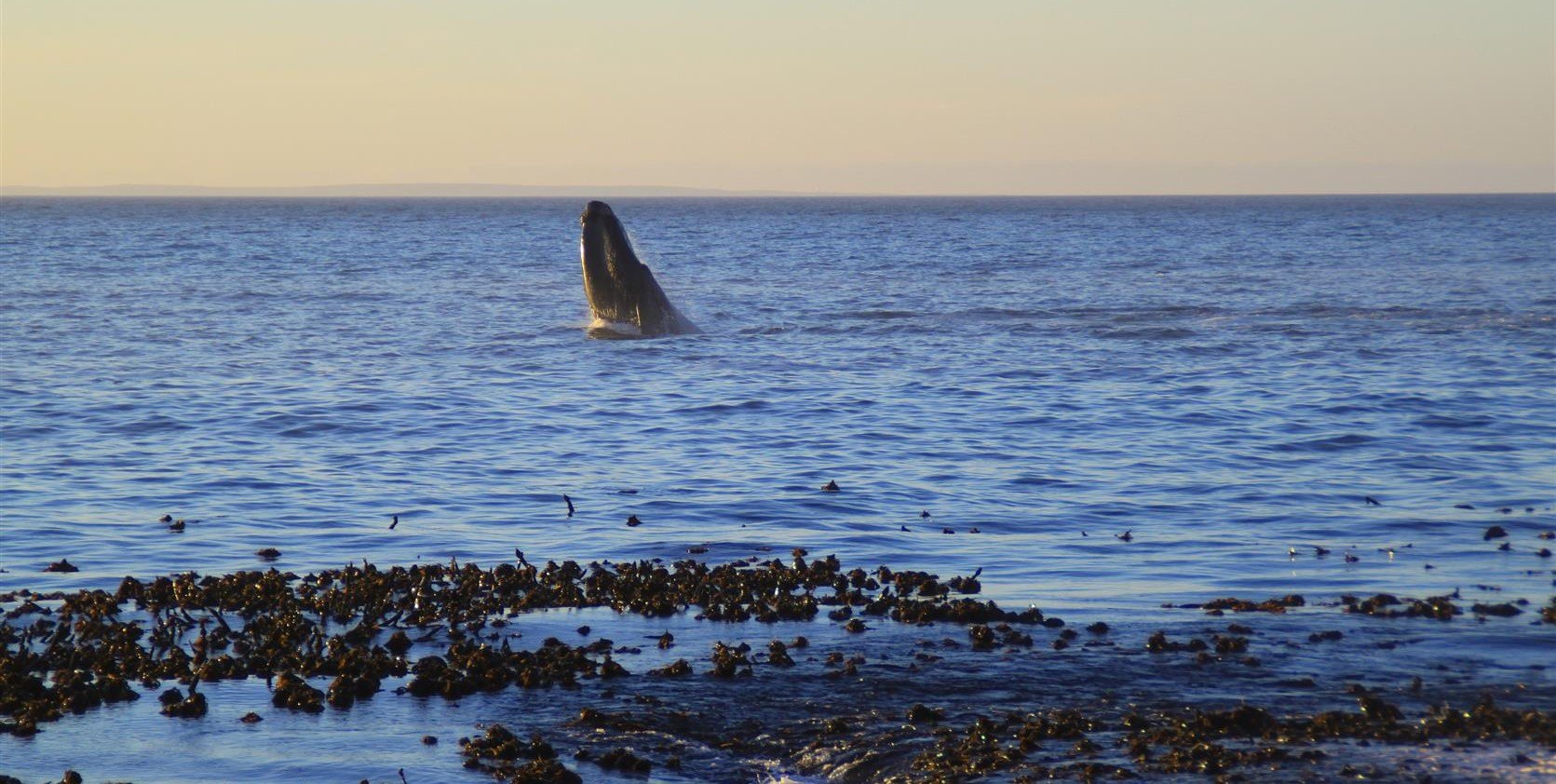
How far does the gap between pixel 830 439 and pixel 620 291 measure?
11.3 metres

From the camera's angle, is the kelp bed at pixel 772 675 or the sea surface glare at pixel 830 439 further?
the sea surface glare at pixel 830 439

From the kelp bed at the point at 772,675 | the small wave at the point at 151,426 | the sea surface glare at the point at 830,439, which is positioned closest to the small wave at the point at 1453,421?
the sea surface glare at the point at 830,439

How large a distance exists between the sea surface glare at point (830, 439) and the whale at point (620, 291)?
665 millimetres

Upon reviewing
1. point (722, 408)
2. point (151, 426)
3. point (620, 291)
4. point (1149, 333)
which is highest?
point (620, 291)

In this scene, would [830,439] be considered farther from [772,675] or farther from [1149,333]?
[1149,333]

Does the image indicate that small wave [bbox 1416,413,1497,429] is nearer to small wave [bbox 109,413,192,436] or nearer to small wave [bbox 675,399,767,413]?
small wave [bbox 675,399,767,413]

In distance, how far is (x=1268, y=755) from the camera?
7.80 m

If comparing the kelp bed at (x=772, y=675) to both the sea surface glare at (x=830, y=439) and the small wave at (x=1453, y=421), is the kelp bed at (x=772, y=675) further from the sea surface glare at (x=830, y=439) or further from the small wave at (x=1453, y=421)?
the small wave at (x=1453, y=421)

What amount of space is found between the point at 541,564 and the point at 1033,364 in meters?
14.8

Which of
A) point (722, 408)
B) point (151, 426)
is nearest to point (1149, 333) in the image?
point (722, 408)

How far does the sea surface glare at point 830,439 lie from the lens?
12.8 metres

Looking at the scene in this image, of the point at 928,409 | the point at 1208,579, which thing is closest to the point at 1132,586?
the point at 1208,579

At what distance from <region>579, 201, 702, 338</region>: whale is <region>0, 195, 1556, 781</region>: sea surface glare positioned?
2.18 feet

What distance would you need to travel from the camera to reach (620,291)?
29.2 m
